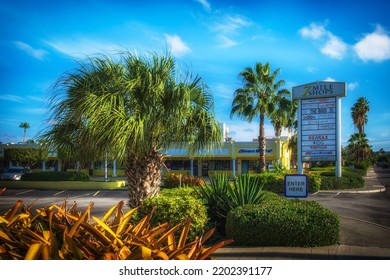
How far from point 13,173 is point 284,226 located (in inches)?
143

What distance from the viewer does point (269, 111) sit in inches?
583

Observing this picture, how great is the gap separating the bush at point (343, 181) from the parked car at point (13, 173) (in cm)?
1459

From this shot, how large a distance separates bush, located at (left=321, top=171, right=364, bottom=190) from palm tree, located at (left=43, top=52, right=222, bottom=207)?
1168 centimetres

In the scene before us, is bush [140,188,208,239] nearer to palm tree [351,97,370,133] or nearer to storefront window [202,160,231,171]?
storefront window [202,160,231,171]

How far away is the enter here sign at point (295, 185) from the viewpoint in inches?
223

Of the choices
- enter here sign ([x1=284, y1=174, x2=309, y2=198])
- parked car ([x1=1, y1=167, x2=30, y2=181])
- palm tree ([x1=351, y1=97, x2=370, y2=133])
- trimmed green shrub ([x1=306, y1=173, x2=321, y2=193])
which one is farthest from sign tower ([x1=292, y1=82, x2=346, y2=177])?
parked car ([x1=1, y1=167, x2=30, y2=181])

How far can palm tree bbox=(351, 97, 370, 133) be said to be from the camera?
8.72 ft

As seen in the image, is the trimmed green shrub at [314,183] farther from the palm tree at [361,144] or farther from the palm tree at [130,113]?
the palm tree at [130,113]

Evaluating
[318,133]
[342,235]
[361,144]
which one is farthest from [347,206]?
[342,235]

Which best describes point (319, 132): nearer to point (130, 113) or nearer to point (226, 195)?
point (226, 195)

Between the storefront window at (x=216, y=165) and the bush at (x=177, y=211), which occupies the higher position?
the storefront window at (x=216, y=165)

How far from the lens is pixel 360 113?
3.20m

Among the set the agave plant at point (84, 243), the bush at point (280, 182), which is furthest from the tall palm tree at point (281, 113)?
the agave plant at point (84, 243)
